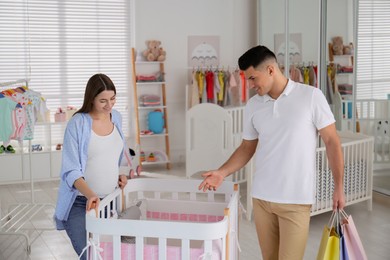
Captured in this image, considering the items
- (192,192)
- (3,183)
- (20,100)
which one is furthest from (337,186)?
(3,183)

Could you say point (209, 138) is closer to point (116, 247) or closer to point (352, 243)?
point (352, 243)

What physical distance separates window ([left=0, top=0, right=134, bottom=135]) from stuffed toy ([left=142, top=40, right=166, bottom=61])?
252mm

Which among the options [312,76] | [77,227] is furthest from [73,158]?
[312,76]

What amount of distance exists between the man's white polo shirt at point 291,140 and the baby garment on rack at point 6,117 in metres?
2.02

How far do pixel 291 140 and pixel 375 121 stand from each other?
3.07 meters

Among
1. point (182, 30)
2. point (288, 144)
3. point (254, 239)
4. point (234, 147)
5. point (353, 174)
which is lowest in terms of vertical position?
point (254, 239)

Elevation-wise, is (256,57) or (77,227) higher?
(256,57)

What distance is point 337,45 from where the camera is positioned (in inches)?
219

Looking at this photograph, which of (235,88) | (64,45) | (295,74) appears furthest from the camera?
(235,88)

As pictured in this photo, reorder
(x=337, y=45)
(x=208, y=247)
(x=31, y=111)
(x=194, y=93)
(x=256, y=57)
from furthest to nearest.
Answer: (x=194, y=93) → (x=337, y=45) → (x=31, y=111) → (x=256, y=57) → (x=208, y=247)

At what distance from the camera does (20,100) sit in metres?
4.05

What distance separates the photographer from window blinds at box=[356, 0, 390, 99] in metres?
5.05

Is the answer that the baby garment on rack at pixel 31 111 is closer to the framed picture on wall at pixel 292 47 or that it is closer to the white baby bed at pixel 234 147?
the white baby bed at pixel 234 147

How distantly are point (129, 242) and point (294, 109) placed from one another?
0.83 metres
